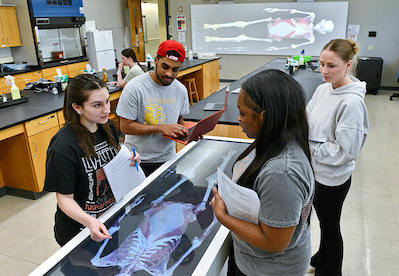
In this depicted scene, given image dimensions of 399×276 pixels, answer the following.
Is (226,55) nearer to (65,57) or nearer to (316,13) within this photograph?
(316,13)

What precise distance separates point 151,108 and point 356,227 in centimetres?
196

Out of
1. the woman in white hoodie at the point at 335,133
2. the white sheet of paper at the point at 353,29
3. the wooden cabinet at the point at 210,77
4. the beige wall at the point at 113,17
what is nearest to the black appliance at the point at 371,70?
the white sheet of paper at the point at 353,29

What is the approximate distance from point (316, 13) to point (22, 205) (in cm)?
719

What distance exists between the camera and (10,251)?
8.04 ft

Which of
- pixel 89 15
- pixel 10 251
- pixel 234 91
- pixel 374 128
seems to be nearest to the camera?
pixel 10 251

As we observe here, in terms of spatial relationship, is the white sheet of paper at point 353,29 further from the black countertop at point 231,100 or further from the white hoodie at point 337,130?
the white hoodie at point 337,130

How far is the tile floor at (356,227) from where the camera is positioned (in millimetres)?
2270

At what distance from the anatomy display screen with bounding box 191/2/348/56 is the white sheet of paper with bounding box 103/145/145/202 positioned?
23.8ft

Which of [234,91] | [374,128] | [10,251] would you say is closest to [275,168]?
[10,251]

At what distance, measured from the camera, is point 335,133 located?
5.30ft

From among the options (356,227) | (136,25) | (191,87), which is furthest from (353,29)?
(356,227)

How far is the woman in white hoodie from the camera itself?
1.55 metres

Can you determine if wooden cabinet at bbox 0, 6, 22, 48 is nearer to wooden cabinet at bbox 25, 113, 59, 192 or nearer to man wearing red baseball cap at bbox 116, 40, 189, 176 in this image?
wooden cabinet at bbox 25, 113, 59, 192

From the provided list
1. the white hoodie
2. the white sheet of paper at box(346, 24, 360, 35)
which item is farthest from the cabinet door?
the white sheet of paper at box(346, 24, 360, 35)
